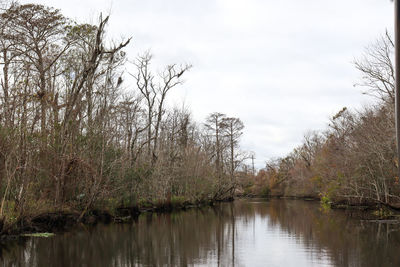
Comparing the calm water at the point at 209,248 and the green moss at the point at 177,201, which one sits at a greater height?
the green moss at the point at 177,201

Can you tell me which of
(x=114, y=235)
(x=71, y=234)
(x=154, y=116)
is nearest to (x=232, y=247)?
(x=114, y=235)

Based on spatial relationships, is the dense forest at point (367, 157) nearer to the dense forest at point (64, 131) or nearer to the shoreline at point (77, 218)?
the shoreline at point (77, 218)

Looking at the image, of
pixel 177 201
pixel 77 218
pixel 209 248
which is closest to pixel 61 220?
pixel 77 218

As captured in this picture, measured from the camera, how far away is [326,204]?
131 ft

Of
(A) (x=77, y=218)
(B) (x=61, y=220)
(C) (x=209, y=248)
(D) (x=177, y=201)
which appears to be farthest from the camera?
A: (D) (x=177, y=201)

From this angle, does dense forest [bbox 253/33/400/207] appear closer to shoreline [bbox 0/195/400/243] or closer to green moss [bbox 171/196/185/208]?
shoreline [bbox 0/195/400/243]

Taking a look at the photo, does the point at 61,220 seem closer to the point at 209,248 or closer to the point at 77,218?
the point at 77,218

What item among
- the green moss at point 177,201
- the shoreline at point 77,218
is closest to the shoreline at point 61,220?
the shoreline at point 77,218

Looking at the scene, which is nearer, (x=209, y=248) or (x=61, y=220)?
(x=209, y=248)

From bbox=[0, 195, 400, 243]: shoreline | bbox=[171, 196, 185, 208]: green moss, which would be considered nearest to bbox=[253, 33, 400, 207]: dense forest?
bbox=[0, 195, 400, 243]: shoreline

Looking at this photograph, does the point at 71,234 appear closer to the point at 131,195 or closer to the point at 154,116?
the point at 131,195

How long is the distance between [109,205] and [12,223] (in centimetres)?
821

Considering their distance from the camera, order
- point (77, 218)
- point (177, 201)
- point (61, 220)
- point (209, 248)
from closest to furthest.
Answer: point (209, 248)
point (61, 220)
point (77, 218)
point (177, 201)

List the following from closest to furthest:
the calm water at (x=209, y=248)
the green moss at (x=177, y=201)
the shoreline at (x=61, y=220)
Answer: the calm water at (x=209, y=248) → the shoreline at (x=61, y=220) → the green moss at (x=177, y=201)
